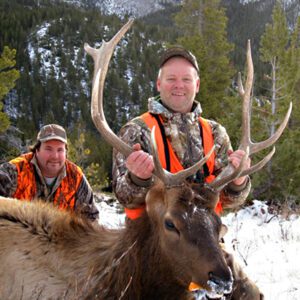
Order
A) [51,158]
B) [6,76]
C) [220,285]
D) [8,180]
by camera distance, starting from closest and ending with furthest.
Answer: [220,285] < [8,180] < [51,158] < [6,76]

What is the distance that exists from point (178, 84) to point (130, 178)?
1.21m

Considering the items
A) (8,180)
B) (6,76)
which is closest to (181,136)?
(8,180)

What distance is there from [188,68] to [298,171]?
807cm

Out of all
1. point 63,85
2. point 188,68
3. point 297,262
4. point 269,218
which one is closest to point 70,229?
point 188,68

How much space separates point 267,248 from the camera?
6.62m

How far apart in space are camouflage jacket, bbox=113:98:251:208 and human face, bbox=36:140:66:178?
1.51m

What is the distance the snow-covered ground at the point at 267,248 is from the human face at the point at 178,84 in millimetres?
1326

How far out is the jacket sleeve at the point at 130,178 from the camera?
146 inches

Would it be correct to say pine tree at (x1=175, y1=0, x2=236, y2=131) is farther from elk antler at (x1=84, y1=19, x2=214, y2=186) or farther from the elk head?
the elk head

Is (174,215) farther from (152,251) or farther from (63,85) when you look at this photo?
(63,85)

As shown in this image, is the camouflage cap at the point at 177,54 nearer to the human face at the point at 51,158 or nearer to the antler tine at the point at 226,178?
the antler tine at the point at 226,178

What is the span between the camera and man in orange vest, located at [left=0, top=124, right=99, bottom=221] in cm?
545

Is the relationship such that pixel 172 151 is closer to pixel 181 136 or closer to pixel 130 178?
pixel 181 136

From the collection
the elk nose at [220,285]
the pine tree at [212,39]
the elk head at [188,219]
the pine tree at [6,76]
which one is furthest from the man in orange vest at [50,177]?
the pine tree at [212,39]
